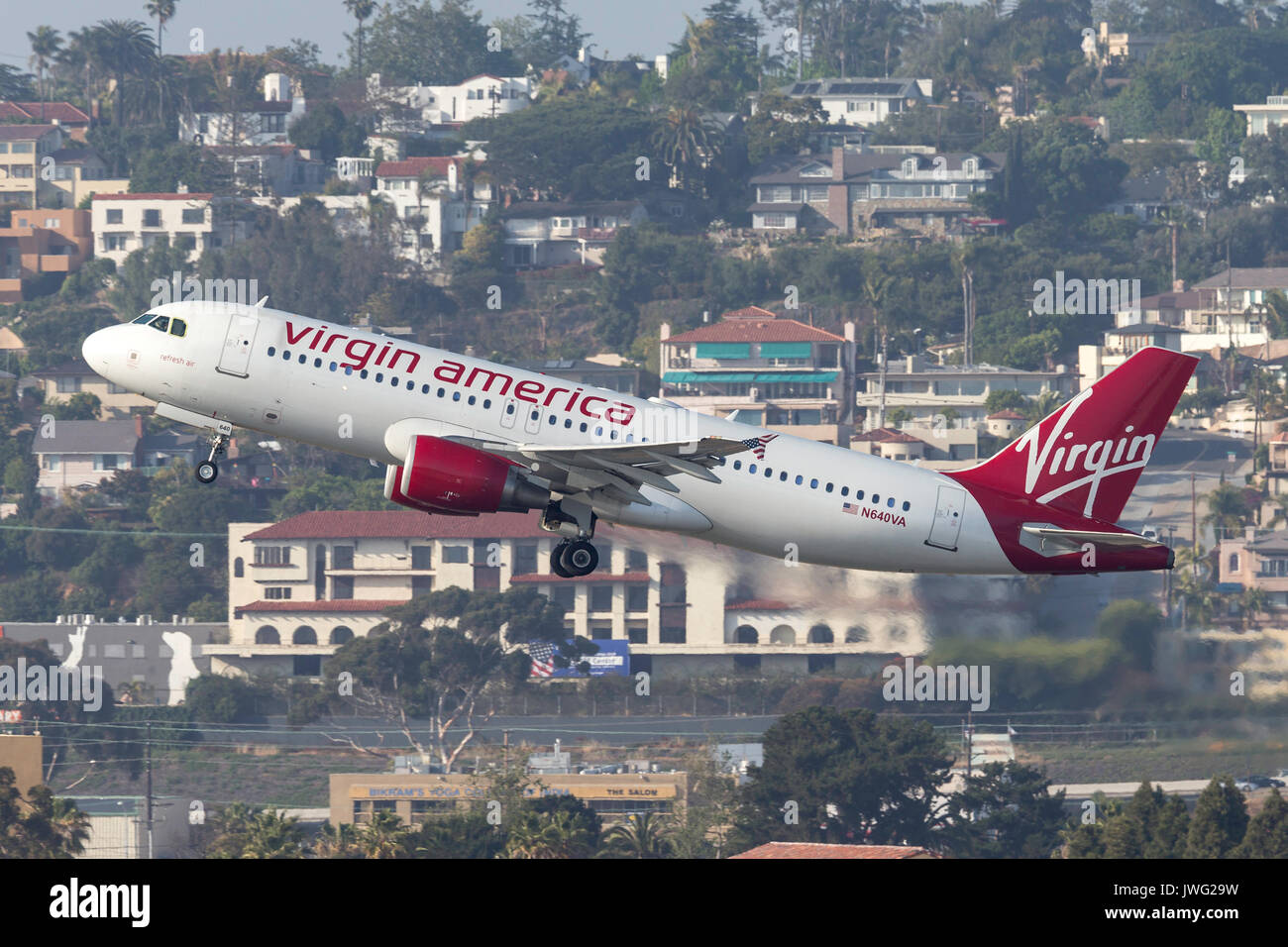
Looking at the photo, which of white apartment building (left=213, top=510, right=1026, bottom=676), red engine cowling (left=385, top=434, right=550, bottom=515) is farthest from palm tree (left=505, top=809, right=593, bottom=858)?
red engine cowling (left=385, top=434, right=550, bottom=515)

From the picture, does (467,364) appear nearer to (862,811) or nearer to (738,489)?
(738,489)

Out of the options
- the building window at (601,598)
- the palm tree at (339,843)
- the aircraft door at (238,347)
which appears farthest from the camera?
the building window at (601,598)

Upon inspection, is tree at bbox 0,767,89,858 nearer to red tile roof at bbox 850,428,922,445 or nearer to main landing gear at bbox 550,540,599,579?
main landing gear at bbox 550,540,599,579

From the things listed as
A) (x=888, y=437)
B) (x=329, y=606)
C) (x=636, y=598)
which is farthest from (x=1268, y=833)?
(x=888, y=437)

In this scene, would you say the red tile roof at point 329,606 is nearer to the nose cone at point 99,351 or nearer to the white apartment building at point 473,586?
the white apartment building at point 473,586

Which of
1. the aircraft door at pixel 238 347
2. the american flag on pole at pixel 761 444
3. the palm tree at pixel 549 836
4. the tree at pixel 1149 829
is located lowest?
the palm tree at pixel 549 836

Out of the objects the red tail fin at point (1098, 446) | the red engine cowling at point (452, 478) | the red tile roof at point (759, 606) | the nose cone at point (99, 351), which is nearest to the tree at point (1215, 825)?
the red tile roof at point (759, 606)

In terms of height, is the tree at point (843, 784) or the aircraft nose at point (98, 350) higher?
the aircraft nose at point (98, 350)
